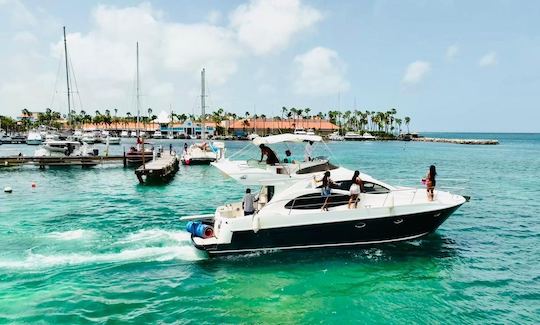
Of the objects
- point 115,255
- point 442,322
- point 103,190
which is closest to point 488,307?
point 442,322

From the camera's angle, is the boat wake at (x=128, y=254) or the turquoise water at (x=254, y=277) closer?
the turquoise water at (x=254, y=277)

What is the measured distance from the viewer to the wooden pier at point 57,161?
49.6m

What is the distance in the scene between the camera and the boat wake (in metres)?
15.1

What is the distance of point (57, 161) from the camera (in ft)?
166

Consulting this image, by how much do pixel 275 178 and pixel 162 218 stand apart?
8.86 m

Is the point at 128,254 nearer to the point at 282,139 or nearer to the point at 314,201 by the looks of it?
the point at 314,201

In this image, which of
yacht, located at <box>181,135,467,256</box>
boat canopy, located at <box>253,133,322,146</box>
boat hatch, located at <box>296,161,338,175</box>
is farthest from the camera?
boat canopy, located at <box>253,133,322,146</box>

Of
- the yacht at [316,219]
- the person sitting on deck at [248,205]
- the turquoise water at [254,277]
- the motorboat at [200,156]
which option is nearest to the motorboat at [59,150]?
the motorboat at [200,156]

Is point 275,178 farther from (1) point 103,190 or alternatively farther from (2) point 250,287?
(1) point 103,190

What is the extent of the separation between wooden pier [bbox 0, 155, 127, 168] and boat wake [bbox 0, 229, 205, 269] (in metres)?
34.7

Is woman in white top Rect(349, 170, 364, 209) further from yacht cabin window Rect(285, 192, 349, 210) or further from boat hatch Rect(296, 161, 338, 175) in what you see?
boat hatch Rect(296, 161, 338, 175)

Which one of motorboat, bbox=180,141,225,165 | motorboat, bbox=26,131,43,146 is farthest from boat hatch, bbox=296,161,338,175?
motorboat, bbox=26,131,43,146

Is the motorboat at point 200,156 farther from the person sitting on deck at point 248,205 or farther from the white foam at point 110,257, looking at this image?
the person sitting on deck at point 248,205

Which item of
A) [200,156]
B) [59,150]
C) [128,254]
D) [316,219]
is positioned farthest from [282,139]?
[59,150]
